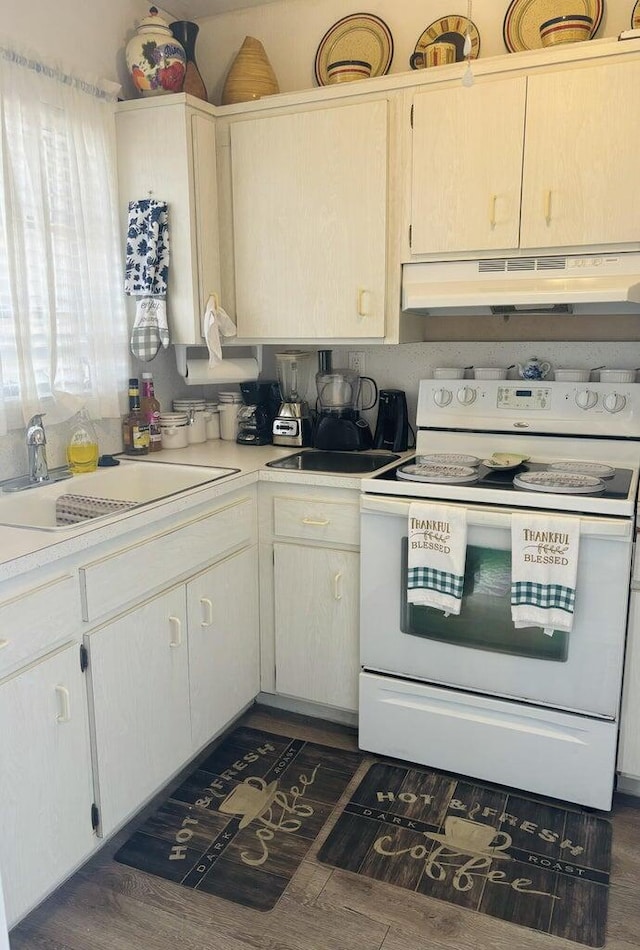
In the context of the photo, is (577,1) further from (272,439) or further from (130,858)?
(130,858)

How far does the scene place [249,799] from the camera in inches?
82.6

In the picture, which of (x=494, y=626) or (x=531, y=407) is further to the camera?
(x=531, y=407)

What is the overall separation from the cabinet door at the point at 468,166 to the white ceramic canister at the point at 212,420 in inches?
41.9

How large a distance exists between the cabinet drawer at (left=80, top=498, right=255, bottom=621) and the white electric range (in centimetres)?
41

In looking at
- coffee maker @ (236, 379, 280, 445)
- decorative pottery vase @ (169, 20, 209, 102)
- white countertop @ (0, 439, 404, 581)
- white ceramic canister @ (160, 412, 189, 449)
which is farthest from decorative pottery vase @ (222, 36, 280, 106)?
white countertop @ (0, 439, 404, 581)

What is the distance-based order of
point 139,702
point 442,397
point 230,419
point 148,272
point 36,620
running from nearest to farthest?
point 36,620, point 139,702, point 148,272, point 442,397, point 230,419

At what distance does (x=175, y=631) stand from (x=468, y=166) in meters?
1.65

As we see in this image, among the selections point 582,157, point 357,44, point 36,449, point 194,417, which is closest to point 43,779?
point 36,449

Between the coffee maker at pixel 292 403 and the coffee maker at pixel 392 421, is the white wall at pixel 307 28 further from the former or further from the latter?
the coffee maker at pixel 392 421

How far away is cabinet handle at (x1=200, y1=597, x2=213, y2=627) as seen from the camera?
2135mm

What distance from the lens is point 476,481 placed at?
2.13 meters

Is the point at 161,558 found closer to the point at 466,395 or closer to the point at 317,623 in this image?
the point at 317,623

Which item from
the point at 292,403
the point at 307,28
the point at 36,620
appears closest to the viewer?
the point at 36,620

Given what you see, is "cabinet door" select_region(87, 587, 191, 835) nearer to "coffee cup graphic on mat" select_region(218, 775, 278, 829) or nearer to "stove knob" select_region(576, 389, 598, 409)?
"coffee cup graphic on mat" select_region(218, 775, 278, 829)
